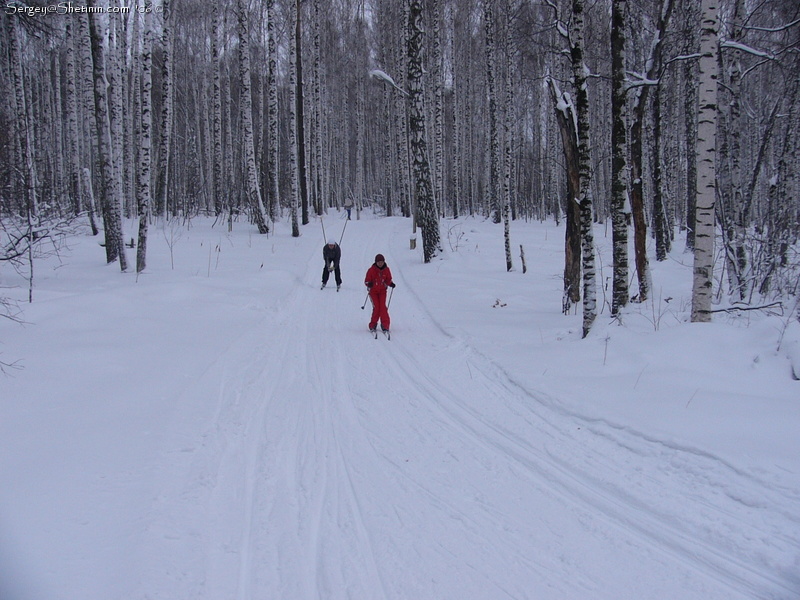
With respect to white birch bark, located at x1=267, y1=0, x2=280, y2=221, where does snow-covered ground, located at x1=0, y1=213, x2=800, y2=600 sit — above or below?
below

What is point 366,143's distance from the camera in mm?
50344

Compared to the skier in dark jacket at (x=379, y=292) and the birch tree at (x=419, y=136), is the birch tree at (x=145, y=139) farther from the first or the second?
the birch tree at (x=419, y=136)

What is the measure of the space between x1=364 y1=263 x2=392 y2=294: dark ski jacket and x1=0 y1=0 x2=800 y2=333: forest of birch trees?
12.2 feet

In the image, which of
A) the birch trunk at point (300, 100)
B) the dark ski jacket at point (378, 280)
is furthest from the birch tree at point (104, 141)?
the birch trunk at point (300, 100)

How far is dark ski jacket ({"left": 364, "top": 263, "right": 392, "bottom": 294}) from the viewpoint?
33.1 ft

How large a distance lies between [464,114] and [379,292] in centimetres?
3022

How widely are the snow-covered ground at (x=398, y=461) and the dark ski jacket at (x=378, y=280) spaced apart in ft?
4.59

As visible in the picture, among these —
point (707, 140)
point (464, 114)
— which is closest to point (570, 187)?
point (707, 140)

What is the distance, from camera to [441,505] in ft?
12.9

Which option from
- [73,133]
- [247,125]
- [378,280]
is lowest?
[378,280]

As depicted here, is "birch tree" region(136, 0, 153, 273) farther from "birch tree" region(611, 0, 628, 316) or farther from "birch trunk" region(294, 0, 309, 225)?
"birch tree" region(611, 0, 628, 316)

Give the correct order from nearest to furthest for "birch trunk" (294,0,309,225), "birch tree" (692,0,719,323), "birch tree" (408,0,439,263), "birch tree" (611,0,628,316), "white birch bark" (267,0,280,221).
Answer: "birch tree" (692,0,719,323)
"birch tree" (611,0,628,316)
"birch tree" (408,0,439,263)
"white birch bark" (267,0,280,221)
"birch trunk" (294,0,309,225)

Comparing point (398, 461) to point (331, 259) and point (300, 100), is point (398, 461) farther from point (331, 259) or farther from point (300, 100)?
point (300, 100)

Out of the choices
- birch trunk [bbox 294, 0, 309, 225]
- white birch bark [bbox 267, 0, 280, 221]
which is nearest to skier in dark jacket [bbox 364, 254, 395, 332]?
white birch bark [bbox 267, 0, 280, 221]
